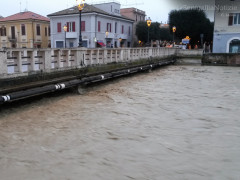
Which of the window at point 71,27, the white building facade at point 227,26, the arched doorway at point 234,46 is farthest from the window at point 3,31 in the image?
the arched doorway at point 234,46

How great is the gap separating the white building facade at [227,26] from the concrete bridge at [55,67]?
17610mm

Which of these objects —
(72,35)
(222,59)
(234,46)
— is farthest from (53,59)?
(72,35)

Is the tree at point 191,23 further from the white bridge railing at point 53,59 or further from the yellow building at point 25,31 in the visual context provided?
the white bridge railing at point 53,59

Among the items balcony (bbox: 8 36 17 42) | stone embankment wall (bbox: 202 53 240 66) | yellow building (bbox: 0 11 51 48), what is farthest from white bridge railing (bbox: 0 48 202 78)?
balcony (bbox: 8 36 17 42)

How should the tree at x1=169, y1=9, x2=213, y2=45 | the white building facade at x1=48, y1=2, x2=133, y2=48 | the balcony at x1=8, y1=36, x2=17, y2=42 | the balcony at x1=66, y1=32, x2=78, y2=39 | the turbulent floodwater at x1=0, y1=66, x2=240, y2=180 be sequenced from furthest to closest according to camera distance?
1. the balcony at x1=8, y1=36, x2=17, y2=42
2. the tree at x1=169, y1=9, x2=213, y2=45
3. the balcony at x1=66, y1=32, x2=78, y2=39
4. the white building facade at x1=48, y1=2, x2=133, y2=48
5. the turbulent floodwater at x1=0, y1=66, x2=240, y2=180

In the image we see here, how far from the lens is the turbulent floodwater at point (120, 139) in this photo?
3920 mm

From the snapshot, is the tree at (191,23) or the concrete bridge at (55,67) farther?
the tree at (191,23)

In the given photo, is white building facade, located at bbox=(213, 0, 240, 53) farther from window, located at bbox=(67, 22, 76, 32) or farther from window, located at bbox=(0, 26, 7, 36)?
window, located at bbox=(0, 26, 7, 36)

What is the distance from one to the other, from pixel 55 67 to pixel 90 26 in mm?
29071

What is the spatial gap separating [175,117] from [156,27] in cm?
4381

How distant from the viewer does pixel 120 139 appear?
17.2 feet

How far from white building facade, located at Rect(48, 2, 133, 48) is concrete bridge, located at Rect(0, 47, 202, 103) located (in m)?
22.9

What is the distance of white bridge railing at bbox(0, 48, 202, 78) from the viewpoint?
690 cm

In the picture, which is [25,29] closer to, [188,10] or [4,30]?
[4,30]
